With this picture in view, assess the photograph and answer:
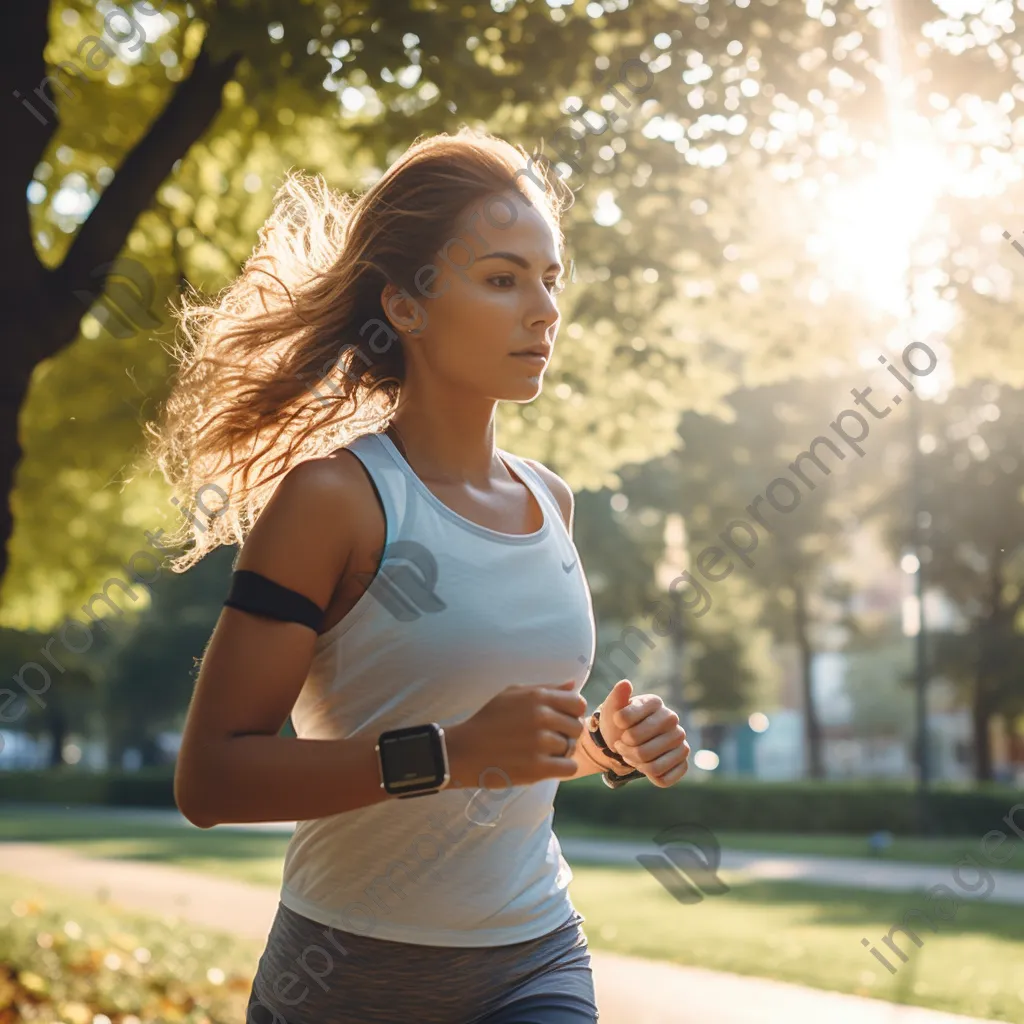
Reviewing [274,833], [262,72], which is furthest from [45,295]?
[274,833]

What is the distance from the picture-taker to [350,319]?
2.73 meters

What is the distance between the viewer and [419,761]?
6.68 ft

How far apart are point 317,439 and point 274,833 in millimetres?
27304

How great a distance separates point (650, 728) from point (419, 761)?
53 cm

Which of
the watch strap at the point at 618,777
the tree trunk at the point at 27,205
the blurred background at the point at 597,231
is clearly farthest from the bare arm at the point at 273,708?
the tree trunk at the point at 27,205

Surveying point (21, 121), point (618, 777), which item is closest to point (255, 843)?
point (21, 121)

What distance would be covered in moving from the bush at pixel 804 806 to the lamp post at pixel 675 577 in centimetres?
823

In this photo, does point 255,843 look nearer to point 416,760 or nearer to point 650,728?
point 650,728

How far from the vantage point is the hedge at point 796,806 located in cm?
2459

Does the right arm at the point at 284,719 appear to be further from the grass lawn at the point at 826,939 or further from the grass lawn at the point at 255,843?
the grass lawn at the point at 255,843

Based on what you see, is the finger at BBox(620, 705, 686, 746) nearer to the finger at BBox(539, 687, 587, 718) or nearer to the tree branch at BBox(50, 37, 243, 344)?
the finger at BBox(539, 687, 587, 718)

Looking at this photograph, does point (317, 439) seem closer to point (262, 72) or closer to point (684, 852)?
point (262, 72)

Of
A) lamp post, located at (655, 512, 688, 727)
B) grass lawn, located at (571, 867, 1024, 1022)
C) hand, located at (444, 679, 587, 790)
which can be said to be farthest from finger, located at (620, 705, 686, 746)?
lamp post, located at (655, 512, 688, 727)

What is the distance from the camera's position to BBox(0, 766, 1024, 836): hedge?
80.7 ft
